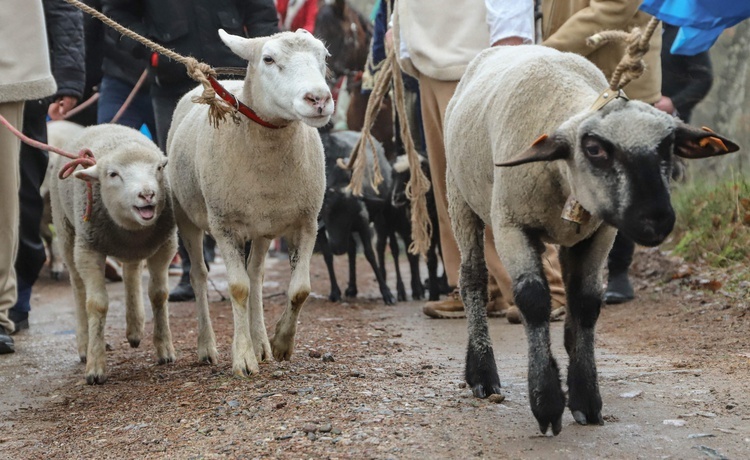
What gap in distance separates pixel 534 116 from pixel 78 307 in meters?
3.15

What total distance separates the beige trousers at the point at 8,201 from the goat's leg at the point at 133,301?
0.93 metres

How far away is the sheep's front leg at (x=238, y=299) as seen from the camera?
5.06 meters

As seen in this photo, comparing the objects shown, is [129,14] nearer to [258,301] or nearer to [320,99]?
[258,301]

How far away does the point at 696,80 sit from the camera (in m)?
9.11

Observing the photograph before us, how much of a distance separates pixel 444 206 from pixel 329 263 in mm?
2431

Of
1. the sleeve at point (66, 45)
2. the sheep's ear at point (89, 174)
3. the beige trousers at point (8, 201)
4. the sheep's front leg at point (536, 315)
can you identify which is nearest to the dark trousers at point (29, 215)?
the sleeve at point (66, 45)

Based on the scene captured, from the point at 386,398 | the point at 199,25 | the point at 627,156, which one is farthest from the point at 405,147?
the point at 627,156

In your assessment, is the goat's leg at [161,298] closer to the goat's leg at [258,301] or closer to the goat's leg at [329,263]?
the goat's leg at [258,301]

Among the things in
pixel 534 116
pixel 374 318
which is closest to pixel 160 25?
pixel 374 318

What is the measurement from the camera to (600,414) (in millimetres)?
3922

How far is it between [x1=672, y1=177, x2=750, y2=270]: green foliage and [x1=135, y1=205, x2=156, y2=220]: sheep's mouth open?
3.87 m

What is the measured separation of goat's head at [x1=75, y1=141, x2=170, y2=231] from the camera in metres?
5.41

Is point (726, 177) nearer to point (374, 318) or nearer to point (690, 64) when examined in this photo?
point (690, 64)

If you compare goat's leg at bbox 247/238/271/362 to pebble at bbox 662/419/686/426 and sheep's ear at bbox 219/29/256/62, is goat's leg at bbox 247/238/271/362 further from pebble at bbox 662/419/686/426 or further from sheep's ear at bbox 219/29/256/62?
pebble at bbox 662/419/686/426
